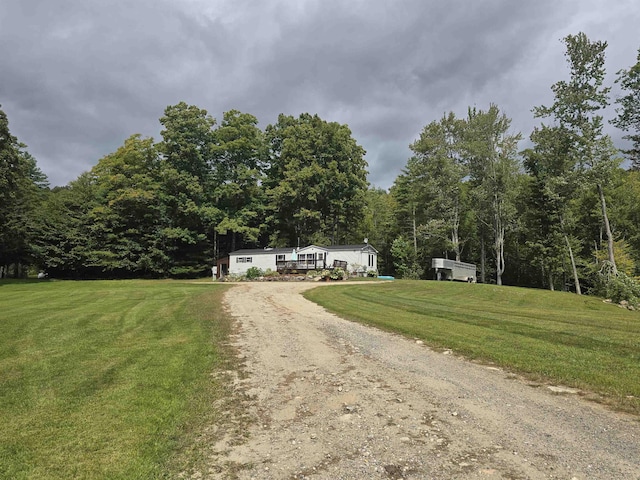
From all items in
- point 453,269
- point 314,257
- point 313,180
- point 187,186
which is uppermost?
point 313,180

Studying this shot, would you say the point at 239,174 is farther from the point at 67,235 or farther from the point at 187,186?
the point at 67,235

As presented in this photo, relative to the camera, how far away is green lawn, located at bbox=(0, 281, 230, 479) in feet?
11.9

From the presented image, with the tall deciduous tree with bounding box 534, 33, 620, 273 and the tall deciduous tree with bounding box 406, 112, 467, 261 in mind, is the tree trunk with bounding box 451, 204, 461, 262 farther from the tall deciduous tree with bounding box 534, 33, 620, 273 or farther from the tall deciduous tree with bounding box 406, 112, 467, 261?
the tall deciduous tree with bounding box 534, 33, 620, 273

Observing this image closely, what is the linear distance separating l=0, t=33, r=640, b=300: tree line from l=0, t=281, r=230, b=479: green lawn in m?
30.1

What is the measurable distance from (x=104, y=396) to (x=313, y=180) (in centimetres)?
4115

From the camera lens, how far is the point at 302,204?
151 feet

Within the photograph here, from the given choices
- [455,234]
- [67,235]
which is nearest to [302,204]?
[455,234]

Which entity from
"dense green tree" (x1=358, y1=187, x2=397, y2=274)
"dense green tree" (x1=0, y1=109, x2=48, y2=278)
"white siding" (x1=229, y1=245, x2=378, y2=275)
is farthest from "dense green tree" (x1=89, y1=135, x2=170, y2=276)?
"dense green tree" (x1=358, y1=187, x2=397, y2=274)

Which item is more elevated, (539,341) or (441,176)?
(441,176)

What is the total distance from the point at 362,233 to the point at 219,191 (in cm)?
2211

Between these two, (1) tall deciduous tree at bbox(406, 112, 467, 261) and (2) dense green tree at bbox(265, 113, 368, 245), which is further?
(2) dense green tree at bbox(265, 113, 368, 245)

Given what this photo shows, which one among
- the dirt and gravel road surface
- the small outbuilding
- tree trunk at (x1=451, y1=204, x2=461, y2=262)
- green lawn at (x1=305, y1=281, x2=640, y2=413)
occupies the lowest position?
the dirt and gravel road surface

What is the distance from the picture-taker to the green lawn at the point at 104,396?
362 centimetres

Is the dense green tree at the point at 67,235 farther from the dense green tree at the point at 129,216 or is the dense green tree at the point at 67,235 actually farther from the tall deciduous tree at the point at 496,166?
the tall deciduous tree at the point at 496,166
